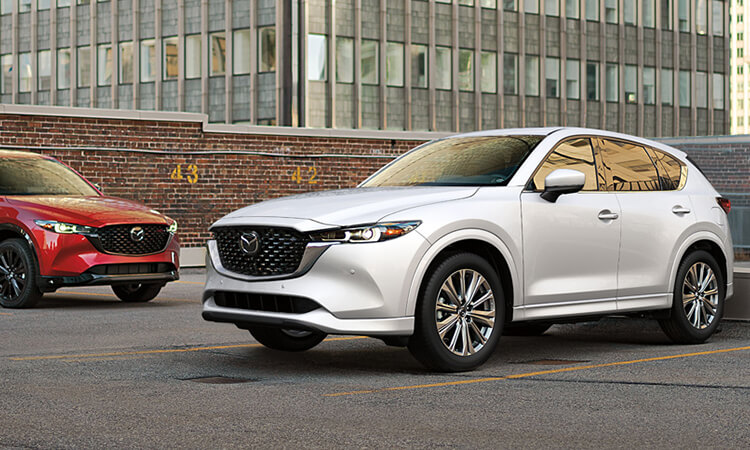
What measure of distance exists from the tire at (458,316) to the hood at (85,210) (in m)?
5.82

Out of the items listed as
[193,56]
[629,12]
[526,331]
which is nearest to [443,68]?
[193,56]

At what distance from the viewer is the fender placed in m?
7.47

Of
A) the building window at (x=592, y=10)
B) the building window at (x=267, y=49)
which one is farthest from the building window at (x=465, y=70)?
the building window at (x=267, y=49)

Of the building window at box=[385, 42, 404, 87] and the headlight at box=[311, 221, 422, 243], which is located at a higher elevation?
the building window at box=[385, 42, 404, 87]

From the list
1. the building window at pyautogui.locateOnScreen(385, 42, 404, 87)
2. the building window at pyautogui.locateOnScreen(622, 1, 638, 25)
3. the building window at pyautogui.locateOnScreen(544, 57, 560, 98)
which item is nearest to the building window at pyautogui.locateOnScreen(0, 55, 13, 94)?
the building window at pyautogui.locateOnScreen(385, 42, 404, 87)

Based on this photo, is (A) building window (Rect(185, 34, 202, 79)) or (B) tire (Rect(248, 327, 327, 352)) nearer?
(B) tire (Rect(248, 327, 327, 352))

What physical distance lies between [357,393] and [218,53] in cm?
4554

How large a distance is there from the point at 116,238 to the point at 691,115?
53.1m

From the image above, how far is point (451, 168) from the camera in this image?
8.67 metres

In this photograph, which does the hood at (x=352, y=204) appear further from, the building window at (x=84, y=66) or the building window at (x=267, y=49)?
the building window at (x=84, y=66)

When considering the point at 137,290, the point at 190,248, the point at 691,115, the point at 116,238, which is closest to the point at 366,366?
the point at 116,238

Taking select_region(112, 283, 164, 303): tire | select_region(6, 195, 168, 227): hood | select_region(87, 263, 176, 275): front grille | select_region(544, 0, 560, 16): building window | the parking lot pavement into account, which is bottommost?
the parking lot pavement

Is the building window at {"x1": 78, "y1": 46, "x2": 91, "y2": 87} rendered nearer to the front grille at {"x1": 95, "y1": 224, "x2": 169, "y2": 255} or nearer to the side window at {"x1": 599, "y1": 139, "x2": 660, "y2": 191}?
the front grille at {"x1": 95, "y1": 224, "x2": 169, "y2": 255}

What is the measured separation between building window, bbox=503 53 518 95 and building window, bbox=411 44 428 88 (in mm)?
4531
